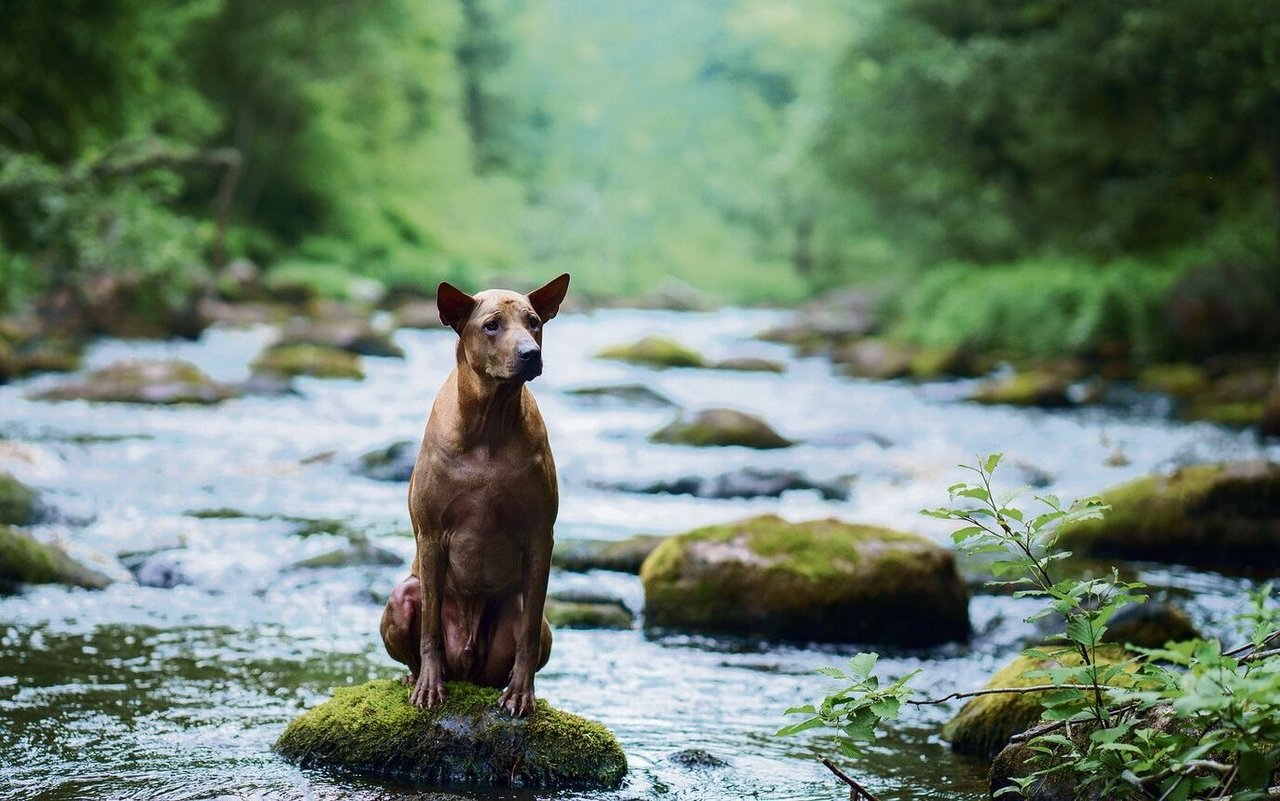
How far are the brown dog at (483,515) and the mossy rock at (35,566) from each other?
3923 mm

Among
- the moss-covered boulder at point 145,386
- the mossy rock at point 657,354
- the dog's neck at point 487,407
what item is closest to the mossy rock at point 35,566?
the dog's neck at point 487,407

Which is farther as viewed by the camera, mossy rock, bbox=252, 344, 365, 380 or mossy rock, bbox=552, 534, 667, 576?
mossy rock, bbox=252, 344, 365, 380

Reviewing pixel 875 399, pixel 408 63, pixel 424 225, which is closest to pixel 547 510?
pixel 875 399

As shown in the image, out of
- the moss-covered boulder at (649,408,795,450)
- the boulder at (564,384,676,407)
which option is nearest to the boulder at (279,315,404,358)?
the boulder at (564,384,676,407)

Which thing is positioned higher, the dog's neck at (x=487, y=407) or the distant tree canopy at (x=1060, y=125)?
the distant tree canopy at (x=1060, y=125)

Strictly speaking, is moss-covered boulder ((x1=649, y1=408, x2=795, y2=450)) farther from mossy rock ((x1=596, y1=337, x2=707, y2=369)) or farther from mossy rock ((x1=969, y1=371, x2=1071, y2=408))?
mossy rock ((x1=596, y1=337, x2=707, y2=369))

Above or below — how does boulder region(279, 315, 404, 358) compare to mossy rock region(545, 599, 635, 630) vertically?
above

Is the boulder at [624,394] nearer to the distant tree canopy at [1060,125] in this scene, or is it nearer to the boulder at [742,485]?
the boulder at [742,485]

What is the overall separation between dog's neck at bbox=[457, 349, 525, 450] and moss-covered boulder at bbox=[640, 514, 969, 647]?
344 centimetres

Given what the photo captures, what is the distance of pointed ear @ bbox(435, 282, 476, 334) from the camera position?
4320mm

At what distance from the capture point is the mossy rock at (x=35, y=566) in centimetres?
784

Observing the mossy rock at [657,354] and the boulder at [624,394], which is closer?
the boulder at [624,394]

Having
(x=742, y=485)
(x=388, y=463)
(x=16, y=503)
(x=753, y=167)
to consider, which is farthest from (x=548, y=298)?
(x=753, y=167)

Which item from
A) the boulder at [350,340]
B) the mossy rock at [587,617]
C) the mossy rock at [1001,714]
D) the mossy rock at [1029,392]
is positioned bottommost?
the mossy rock at [1001,714]
